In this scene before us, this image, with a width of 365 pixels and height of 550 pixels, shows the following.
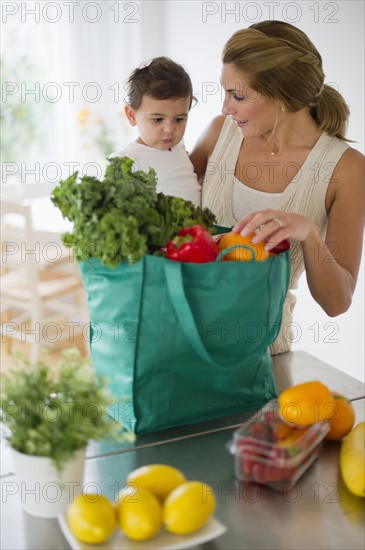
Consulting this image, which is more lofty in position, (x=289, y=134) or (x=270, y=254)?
(x=289, y=134)

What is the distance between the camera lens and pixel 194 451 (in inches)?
43.1

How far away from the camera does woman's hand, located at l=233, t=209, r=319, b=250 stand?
45.0 inches

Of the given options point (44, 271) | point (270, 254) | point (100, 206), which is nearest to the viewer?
point (100, 206)

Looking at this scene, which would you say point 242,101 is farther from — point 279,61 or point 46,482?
point 46,482

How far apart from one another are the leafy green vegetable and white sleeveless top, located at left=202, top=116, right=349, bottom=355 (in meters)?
0.51

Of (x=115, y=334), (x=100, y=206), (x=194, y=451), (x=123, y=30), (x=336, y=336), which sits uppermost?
(x=123, y=30)

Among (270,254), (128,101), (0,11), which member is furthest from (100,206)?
(0,11)

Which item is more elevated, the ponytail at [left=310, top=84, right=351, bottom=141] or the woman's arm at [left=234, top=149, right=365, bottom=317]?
the ponytail at [left=310, top=84, right=351, bottom=141]

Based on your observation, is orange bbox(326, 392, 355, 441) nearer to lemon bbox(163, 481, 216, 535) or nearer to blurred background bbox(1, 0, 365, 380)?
lemon bbox(163, 481, 216, 535)

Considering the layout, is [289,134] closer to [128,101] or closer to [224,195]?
[224,195]

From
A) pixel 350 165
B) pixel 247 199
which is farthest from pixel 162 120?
pixel 350 165

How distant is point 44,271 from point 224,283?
2.82 m

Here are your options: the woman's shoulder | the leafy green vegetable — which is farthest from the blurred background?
the leafy green vegetable

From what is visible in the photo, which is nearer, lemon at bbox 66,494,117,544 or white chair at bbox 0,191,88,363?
lemon at bbox 66,494,117,544
